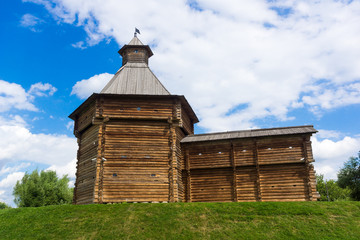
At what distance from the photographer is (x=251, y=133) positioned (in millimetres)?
24516

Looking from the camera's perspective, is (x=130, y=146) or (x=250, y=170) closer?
(x=130, y=146)

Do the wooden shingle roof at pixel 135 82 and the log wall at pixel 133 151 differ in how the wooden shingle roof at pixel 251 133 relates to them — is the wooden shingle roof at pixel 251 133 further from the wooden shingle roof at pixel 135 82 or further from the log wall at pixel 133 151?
the wooden shingle roof at pixel 135 82

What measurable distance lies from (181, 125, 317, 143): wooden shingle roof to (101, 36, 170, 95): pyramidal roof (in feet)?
15.4

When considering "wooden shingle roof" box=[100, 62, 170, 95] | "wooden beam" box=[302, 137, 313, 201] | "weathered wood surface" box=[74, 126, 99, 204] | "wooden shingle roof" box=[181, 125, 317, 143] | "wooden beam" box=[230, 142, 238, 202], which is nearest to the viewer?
"weathered wood surface" box=[74, 126, 99, 204]

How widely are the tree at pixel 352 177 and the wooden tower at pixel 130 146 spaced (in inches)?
861

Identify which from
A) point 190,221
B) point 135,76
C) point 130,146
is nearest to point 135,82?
point 135,76

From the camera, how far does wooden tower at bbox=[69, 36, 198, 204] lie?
2097cm

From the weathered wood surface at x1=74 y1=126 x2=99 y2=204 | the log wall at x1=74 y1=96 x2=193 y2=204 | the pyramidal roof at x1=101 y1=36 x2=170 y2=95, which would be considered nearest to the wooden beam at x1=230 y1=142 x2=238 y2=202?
the log wall at x1=74 y1=96 x2=193 y2=204

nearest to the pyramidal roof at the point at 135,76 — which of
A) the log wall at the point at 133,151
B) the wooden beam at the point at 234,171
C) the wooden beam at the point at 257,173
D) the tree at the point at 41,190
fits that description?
the log wall at the point at 133,151

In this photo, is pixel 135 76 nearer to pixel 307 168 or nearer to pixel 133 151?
pixel 133 151

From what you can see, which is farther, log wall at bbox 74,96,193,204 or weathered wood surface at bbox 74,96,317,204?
weathered wood surface at bbox 74,96,317,204

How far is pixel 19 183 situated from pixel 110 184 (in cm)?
2718

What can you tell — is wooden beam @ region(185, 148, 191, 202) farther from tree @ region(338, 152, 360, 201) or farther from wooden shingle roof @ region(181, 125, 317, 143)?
tree @ region(338, 152, 360, 201)

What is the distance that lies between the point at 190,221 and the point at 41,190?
95.3ft
